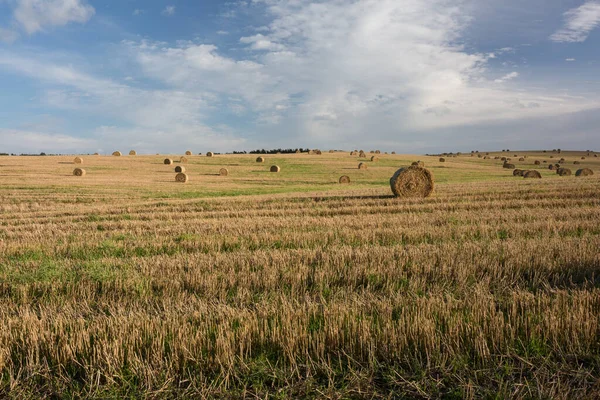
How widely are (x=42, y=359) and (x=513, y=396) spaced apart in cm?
401

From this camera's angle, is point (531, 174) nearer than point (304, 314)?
No

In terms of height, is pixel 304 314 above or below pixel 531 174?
below

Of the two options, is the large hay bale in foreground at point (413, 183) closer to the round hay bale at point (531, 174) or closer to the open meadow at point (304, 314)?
the open meadow at point (304, 314)

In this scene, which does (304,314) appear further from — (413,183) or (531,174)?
(531,174)

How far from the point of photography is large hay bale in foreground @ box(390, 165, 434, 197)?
2092cm

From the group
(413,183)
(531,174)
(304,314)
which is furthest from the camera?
(531,174)

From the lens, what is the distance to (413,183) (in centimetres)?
2103

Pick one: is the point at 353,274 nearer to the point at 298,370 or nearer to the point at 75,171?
the point at 298,370

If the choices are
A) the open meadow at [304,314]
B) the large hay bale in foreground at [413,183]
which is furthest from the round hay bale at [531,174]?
the open meadow at [304,314]

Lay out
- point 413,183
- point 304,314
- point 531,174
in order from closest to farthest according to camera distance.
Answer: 1. point 304,314
2. point 413,183
3. point 531,174

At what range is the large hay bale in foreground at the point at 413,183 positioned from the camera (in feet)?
68.6

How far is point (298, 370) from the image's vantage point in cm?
366

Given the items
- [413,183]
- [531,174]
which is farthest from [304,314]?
[531,174]

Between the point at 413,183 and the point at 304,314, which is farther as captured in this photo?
the point at 413,183
